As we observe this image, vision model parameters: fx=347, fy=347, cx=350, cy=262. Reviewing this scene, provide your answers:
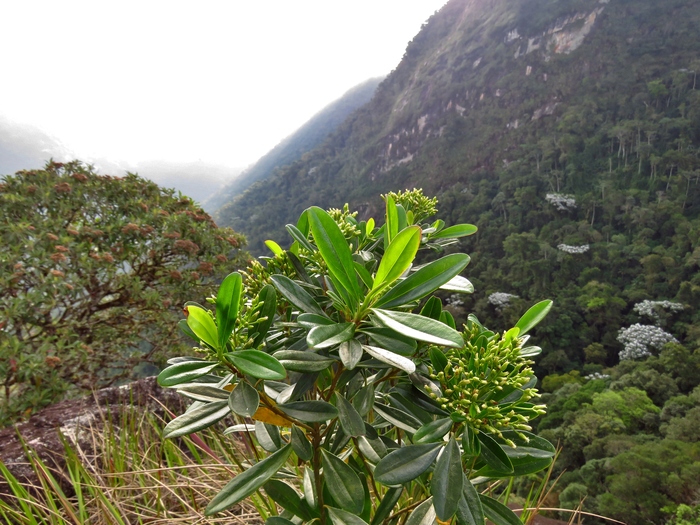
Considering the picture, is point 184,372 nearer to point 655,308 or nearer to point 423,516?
point 423,516

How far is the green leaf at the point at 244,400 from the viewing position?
456 mm

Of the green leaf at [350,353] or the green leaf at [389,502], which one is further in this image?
the green leaf at [389,502]

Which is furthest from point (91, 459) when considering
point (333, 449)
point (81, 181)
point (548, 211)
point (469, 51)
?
point (469, 51)

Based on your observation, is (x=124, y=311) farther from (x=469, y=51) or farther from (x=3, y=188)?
(x=469, y=51)

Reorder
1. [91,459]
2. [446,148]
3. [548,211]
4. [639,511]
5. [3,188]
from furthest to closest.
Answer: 1. [446,148]
2. [548,211]
3. [639,511]
4. [3,188]
5. [91,459]

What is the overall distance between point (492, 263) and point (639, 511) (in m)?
20.3

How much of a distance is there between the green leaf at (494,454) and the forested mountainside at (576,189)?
32.1 feet

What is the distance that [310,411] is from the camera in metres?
0.54

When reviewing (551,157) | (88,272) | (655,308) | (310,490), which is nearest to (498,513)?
Answer: (310,490)

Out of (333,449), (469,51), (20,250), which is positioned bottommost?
(469,51)

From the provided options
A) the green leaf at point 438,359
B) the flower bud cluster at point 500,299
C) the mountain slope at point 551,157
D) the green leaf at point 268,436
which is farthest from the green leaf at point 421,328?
the flower bud cluster at point 500,299

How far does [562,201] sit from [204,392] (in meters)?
34.8

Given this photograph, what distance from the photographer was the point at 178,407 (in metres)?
1.99

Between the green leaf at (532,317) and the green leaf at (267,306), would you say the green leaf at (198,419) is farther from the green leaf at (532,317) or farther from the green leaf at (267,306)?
the green leaf at (532,317)
